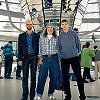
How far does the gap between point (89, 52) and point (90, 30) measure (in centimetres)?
2916

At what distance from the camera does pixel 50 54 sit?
705 cm

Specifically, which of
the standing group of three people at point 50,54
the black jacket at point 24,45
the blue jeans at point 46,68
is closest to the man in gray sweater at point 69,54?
the standing group of three people at point 50,54

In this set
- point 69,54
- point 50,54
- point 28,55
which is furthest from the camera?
point 50,54

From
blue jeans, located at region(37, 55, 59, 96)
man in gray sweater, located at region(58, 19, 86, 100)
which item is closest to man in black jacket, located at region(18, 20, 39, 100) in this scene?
blue jeans, located at region(37, 55, 59, 96)

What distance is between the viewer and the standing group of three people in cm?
673

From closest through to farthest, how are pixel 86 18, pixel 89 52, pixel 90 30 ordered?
pixel 89 52 < pixel 86 18 < pixel 90 30

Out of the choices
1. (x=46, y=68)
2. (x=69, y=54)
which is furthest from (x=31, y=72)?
(x=69, y=54)

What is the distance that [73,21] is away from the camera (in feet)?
91.1

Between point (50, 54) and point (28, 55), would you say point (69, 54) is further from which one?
point (28, 55)

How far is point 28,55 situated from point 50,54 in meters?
0.56

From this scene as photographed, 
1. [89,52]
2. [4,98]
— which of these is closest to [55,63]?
[4,98]

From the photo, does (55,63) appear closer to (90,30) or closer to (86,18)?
(86,18)

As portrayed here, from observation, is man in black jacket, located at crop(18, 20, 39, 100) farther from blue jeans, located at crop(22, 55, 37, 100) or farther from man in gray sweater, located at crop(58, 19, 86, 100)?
man in gray sweater, located at crop(58, 19, 86, 100)

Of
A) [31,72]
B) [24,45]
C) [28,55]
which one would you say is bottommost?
[31,72]
